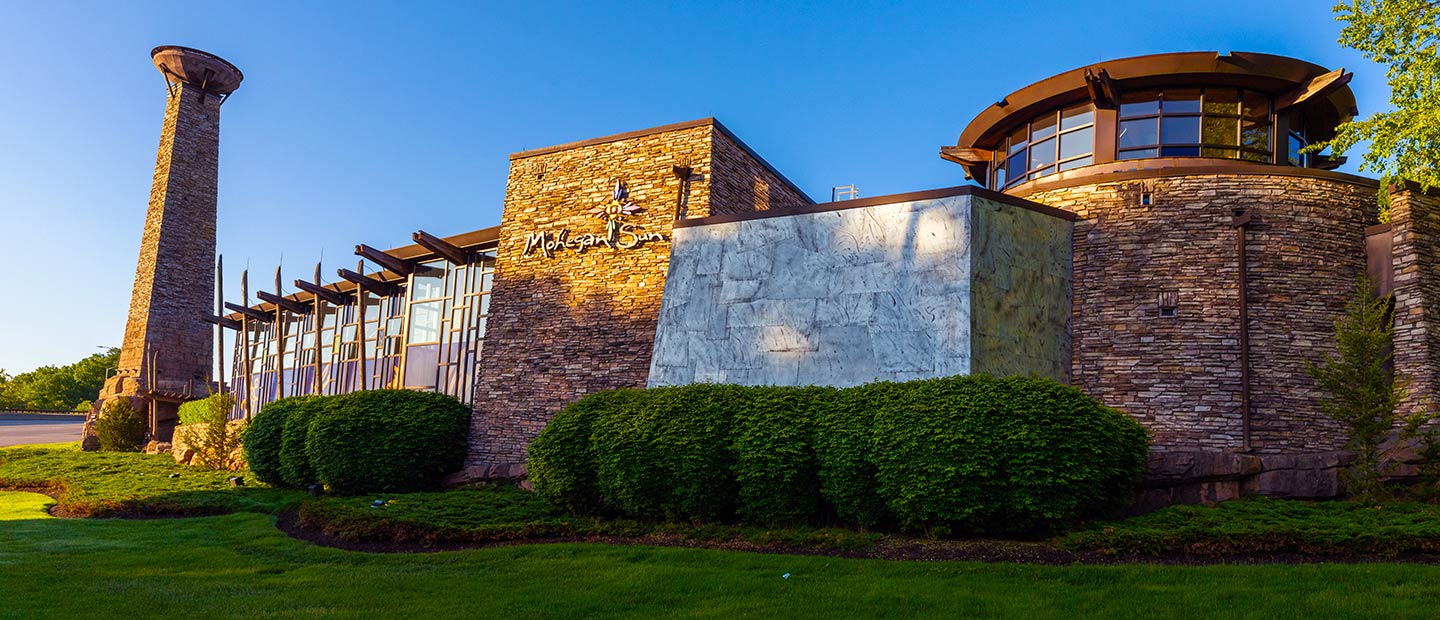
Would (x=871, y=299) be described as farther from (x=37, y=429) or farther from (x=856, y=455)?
(x=37, y=429)

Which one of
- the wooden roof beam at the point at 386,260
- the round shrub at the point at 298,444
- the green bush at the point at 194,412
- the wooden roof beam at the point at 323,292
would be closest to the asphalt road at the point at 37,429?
the green bush at the point at 194,412

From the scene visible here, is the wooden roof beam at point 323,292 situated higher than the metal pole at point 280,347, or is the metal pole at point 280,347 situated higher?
the wooden roof beam at point 323,292

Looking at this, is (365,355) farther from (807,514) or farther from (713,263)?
(807,514)

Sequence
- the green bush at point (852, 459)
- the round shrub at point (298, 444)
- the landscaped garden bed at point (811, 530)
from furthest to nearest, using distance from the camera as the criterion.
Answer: the round shrub at point (298, 444)
the green bush at point (852, 459)
the landscaped garden bed at point (811, 530)

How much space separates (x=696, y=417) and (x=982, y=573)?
5.33 metres

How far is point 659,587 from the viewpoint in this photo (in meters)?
10.1

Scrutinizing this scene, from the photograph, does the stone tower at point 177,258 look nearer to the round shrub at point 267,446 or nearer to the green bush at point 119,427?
the green bush at point 119,427

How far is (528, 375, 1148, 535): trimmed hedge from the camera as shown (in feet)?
40.2

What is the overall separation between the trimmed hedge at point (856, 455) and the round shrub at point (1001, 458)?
18 millimetres

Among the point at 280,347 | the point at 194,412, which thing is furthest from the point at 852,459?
the point at 194,412

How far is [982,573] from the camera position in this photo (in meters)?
10.5

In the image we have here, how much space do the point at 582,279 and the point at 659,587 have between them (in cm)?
1143

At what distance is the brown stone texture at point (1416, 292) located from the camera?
1527cm

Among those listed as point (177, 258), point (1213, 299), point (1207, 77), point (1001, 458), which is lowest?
point (1001, 458)
